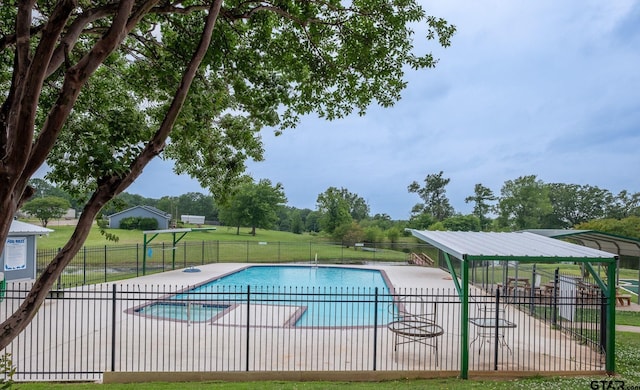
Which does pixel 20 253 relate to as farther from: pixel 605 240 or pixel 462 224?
pixel 462 224

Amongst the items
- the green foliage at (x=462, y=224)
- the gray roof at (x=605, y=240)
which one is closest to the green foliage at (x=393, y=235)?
the green foliage at (x=462, y=224)

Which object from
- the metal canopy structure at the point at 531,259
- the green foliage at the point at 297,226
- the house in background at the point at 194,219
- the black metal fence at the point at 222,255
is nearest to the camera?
the metal canopy structure at the point at 531,259

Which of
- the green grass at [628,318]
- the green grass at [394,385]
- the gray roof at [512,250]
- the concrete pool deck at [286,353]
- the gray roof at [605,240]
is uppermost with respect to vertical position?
the gray roof at [512,250]

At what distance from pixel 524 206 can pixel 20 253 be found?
4927cm

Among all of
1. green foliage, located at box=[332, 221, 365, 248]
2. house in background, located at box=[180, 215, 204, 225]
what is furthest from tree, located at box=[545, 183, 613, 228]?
house in background, located at box=[180, 215, 204, 225]

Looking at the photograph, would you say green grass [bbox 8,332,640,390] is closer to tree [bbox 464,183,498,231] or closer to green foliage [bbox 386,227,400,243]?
green foliage [bbox 386,227,400,243]

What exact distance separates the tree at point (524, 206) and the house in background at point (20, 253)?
4606 centimetres

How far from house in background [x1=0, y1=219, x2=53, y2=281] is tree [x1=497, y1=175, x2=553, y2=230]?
46063 millimetres

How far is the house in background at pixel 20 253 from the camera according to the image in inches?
571

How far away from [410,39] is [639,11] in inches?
865

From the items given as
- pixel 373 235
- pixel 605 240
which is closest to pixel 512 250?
pixel 605 240

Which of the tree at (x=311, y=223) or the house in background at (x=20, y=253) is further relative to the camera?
the tree at (x=311, y=223)

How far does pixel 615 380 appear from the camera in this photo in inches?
281

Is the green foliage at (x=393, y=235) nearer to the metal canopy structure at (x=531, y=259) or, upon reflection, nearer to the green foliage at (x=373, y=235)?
the green foliage at (x=373, y=235)
